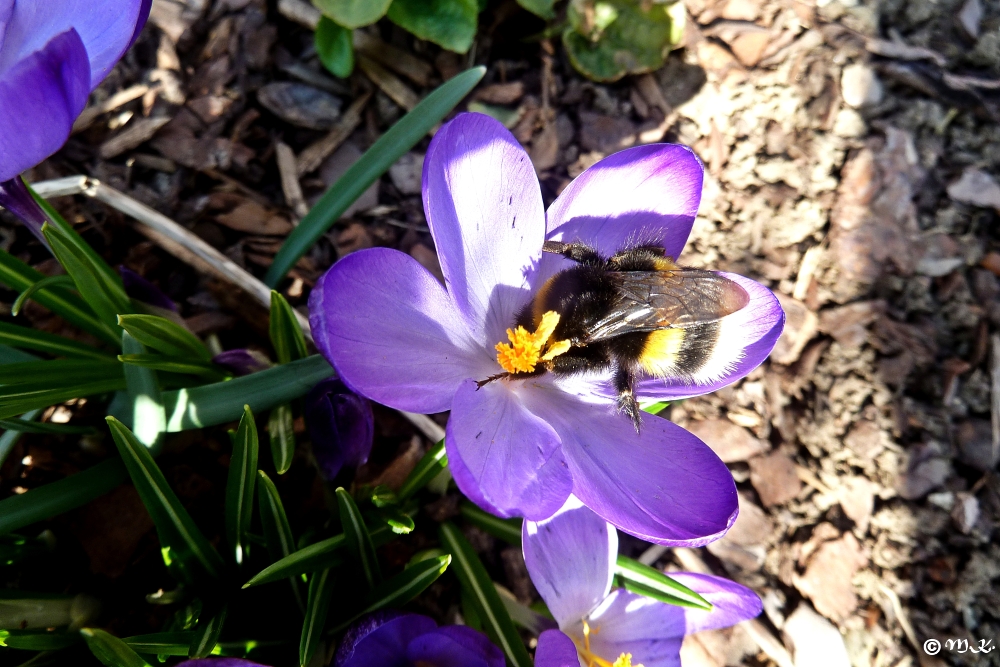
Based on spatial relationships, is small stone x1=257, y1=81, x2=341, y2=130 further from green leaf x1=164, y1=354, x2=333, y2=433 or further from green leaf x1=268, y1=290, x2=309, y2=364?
green leaf x1=164, y1=354, x2=333, y2=433

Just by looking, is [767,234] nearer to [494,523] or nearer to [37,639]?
[494,523]

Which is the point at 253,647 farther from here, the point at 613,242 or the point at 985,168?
the point at 985,168

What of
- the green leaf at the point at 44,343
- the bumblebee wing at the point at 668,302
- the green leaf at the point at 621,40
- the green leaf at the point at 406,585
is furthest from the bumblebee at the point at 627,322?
the green leaf at the point at 621,40

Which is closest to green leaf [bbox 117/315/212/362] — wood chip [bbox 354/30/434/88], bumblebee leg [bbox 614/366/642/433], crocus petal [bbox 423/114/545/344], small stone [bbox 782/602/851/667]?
crocus petal [bbox 423/114/545/344]

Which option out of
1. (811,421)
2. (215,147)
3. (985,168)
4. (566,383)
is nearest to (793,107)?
(985,168)

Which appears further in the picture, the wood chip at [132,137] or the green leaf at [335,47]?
the green leaf at [335,47]

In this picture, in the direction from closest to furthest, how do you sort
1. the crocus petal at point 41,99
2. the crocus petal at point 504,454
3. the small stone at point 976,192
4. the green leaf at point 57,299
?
→ the crocus petal at point 41,99, the crocus petal at point 504,454, the green leaf at point 57,299, the small stone at point 976,192

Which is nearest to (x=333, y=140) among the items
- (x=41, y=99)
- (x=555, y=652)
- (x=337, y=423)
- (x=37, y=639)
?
(x=337, y=423)

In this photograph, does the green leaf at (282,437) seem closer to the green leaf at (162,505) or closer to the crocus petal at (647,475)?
the green leaf at (162,505)
